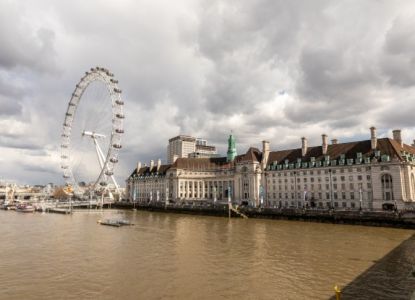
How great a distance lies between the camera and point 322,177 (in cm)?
9044

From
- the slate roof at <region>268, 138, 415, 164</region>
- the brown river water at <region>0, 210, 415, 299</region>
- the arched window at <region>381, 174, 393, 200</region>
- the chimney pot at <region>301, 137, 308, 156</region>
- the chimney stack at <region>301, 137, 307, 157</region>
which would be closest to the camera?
the brown river water at <region>0, 210, 415, 299</region>

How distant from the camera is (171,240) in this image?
46000mm

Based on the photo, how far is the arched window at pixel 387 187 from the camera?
75.7 m

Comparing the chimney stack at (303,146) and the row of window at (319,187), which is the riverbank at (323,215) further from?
the chimney stack at (303,146)

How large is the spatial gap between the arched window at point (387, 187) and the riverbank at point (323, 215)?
1601cm

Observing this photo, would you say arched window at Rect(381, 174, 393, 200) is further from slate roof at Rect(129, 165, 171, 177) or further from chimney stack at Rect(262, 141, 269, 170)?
slate roof at Rect(129, 165, 171, 177)

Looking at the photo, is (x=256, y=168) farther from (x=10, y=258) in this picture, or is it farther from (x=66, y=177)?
(x=10, y=258)

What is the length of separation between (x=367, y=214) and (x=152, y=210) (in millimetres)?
76424

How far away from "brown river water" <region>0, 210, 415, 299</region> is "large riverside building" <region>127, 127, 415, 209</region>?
2990cm

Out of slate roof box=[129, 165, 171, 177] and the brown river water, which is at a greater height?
slate roof box=[129, 165, 171, 177]

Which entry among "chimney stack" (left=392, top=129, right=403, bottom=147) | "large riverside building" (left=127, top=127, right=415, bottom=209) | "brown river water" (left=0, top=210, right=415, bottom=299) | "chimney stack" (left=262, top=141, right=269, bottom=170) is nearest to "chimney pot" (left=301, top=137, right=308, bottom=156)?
"large riverside building" (left=127, top=127, right=415, bottom=209)

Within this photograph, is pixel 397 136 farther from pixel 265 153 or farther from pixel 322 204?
pixel 265 153

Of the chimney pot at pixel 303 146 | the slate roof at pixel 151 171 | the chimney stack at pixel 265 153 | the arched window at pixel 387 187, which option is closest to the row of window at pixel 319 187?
the arched window at pixel 387 187

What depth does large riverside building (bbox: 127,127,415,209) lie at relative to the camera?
76.4m
